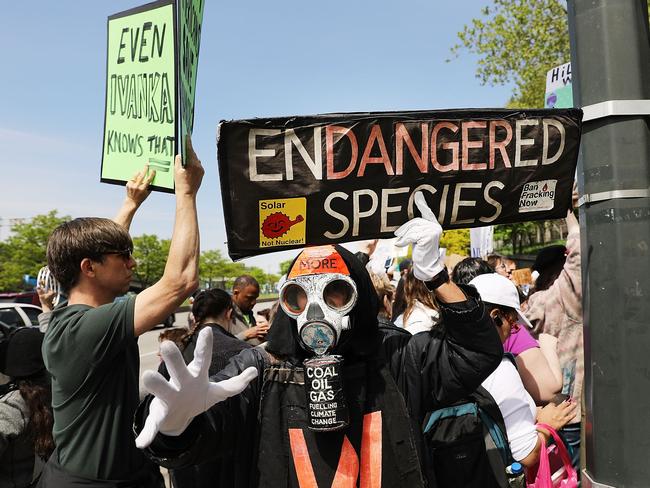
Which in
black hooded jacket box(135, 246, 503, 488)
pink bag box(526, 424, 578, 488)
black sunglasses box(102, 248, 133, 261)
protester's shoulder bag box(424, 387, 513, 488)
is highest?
black sunglasses box(102, 248, 133, 261)

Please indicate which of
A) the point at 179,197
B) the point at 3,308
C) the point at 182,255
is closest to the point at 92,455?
the point at 182,255

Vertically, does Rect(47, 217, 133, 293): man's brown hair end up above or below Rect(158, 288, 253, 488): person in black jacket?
above

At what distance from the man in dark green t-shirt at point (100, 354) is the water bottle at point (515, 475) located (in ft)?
5.19

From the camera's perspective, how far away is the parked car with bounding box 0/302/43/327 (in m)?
11.3

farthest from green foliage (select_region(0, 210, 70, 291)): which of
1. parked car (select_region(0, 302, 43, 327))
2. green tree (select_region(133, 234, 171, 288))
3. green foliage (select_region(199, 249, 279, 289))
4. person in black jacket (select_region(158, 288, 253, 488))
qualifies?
person in black jacket (select_region(158, 288, 253, 488))

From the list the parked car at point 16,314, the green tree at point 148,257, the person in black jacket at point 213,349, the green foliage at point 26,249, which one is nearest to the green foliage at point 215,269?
the green tree at point 148,257

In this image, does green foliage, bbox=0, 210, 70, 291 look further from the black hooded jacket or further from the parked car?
the black hooded jacket

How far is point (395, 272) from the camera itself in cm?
958

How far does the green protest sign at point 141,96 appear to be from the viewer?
2.79 metres

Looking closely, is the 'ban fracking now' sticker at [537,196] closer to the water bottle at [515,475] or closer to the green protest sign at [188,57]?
the water bottle at [515,475]

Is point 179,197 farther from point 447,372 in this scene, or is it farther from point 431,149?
point 447,372

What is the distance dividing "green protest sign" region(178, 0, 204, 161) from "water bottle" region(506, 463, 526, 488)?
2010 mm

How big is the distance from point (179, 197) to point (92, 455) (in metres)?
1.05

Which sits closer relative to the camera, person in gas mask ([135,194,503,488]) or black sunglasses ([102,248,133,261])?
person in gas mask ([135,194,503,488])
